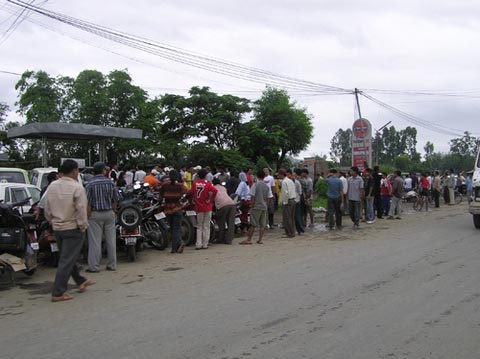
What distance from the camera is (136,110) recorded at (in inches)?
1367

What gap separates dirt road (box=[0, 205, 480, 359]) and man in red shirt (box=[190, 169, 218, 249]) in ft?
3.88

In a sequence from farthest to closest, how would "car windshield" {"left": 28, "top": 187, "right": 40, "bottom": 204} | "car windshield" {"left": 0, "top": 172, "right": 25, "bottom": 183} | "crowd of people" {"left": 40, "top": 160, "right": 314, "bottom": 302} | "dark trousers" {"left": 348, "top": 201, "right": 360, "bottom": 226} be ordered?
"dark trousers" {"left": 348, "top": 201, "right": 360, "bottom": 226} < "car windshield" {"left": 0, "top": 172, "right": 25, "bottom": 183} < "car windshield" {"left": 28, "top": 187, "right": 40, "bottom": 204} < "crowd of people" {"left": 40, "top": 160, "right": 314, "bottom": 302}

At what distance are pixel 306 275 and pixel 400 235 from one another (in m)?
5.80

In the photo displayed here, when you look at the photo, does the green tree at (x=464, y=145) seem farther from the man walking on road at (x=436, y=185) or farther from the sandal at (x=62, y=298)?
the sandal at (x=62, y=298)

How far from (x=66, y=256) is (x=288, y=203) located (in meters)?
7.23

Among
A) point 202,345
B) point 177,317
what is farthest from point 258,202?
point 202,345

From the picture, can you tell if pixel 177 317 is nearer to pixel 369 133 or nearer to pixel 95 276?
pixel 95 276

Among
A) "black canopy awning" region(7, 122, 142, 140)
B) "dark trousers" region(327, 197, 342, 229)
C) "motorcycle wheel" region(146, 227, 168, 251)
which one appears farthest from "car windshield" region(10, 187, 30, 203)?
"dark trousers" region(327, 197, 342, 229)

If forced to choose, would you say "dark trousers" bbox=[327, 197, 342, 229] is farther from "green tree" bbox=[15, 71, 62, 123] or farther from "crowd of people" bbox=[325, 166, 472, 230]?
"green tree" bbox=[15, 71, 62, 123]

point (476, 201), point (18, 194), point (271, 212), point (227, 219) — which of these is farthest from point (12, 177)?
point (476, 201)

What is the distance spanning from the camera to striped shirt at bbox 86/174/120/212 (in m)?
8.16

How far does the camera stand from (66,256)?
20.8 ft

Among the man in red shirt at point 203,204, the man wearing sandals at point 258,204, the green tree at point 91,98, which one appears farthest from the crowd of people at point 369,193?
the green tree at point 91,98

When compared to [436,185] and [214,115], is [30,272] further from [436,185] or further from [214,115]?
[214,115]
